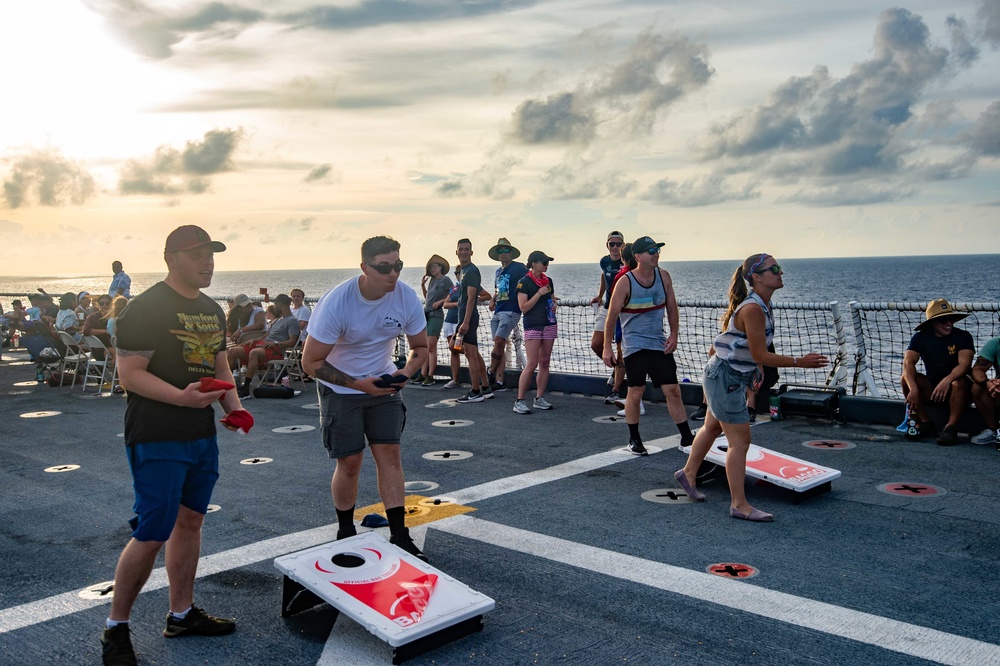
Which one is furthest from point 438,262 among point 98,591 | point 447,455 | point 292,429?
point 98,591

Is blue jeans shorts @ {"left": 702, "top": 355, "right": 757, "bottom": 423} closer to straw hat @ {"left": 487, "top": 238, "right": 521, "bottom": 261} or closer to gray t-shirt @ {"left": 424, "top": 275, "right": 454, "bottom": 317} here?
straw hat @ {"left": 487, "top": 238, "right": 521, "bottom": 261}

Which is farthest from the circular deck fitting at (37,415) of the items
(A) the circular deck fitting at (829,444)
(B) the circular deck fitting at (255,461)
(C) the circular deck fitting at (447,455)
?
(A) the circular deck fitting at (829,444)

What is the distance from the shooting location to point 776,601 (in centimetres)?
464

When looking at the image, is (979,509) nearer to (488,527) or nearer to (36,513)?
(488,527)

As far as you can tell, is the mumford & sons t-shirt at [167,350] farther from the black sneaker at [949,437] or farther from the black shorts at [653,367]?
the black sneaker at [949,437]

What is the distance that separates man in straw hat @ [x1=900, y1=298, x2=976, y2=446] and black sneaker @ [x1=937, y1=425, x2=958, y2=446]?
0.04 m

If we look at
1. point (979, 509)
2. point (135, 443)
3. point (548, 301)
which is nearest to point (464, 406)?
point (548, 301)

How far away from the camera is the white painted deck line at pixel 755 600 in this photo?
13.3 ft

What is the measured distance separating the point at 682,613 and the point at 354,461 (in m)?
2.13

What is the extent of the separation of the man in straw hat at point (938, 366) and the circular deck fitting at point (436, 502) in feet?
15.7

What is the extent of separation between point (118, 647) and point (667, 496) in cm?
412

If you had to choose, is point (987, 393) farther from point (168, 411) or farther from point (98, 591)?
point (98, 591)

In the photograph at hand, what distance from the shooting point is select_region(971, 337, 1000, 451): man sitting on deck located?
827cm

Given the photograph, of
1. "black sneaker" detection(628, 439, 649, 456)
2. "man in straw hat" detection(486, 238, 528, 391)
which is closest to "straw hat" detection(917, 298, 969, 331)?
"black sneaker" detection(628, 439, 649, 456)
